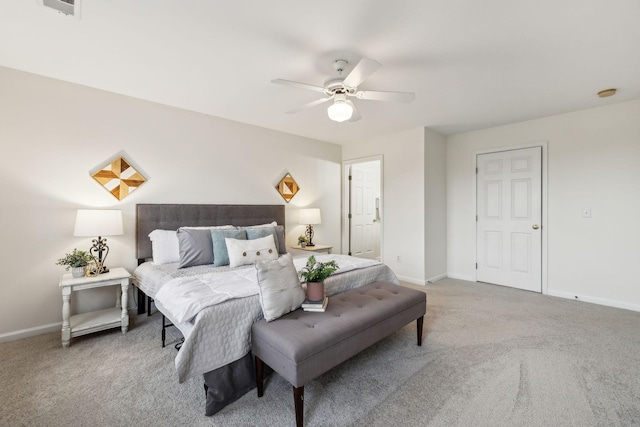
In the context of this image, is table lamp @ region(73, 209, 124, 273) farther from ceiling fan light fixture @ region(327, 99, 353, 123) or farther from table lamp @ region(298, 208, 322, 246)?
table lamp @ region(298, 208, 322, 246)

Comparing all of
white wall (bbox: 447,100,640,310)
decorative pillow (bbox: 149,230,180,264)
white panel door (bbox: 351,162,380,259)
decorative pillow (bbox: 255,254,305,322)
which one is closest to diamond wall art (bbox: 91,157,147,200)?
decorative pillow (bbox: 149,230,180,264)

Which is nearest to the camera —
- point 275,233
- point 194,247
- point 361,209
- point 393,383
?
point 393,383

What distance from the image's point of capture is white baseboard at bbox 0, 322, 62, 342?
253cm

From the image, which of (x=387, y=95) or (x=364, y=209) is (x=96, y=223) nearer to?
(x=387, y=95)

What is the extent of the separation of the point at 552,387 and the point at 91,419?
289 cm

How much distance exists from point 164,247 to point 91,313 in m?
0.89

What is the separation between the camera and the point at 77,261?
2635 mm

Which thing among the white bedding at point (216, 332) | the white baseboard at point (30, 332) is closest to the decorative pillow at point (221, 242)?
the white bedding at point (216, 332)

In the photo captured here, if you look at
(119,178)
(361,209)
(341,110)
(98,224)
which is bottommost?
(98,224)

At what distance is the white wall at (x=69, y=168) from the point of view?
2.56 m

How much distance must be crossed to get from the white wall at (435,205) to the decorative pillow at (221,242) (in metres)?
2.77

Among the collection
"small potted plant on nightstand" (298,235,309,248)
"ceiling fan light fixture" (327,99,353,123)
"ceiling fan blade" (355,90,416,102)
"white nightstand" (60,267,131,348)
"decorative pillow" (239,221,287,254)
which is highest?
"ceiling fan blade" (355,90,416,102)

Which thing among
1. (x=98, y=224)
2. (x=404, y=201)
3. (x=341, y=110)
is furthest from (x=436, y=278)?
(x=98, y=224)

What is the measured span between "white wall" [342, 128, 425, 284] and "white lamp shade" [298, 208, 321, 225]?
44.8 inches
